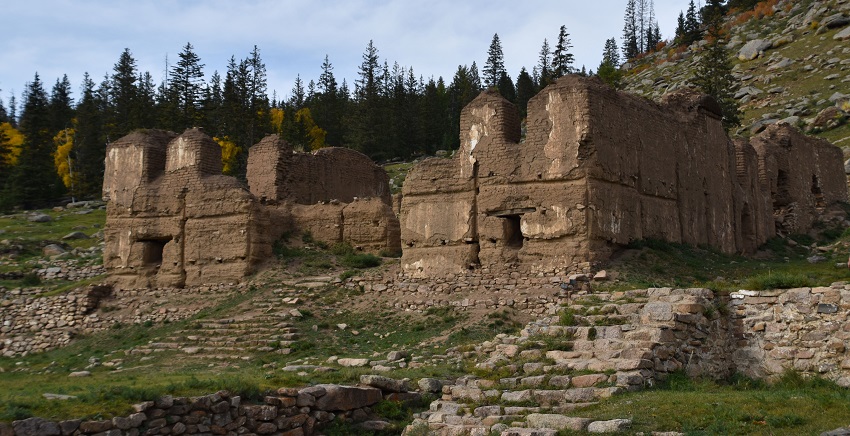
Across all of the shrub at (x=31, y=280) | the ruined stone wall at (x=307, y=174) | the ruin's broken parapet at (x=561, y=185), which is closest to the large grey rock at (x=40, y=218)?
the shrub at (x=31, y=280)

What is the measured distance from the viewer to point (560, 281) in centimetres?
2003

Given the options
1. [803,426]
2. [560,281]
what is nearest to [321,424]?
[803,426]

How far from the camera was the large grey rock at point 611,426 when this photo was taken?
991 centimetres

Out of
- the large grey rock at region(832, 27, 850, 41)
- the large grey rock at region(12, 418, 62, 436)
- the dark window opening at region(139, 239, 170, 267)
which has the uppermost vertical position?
the large grey rock at region(832, 27, 850, 41)

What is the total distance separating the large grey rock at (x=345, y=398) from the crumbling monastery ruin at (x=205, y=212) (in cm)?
1289

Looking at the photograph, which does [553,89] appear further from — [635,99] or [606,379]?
[606,379]

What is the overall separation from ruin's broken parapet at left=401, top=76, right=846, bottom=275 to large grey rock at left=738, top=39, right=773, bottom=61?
42.7 meters

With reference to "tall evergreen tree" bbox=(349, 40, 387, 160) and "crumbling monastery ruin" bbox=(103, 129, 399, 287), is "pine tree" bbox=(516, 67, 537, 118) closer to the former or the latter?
"tall evergreen tree" bbox=(349, 40, 387, 160)

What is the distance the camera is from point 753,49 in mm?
65000

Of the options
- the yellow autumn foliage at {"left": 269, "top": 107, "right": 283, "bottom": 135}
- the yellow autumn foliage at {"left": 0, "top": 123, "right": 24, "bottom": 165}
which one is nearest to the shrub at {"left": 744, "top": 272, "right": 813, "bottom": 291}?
the yellow autumn foliage at {"left": 269, "top": 107, "right": 283, "bottom": 135}

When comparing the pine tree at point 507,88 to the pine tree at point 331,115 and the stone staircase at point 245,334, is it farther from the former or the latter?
the stone staircase at point 245,334

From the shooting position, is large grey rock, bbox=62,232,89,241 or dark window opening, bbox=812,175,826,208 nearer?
dark window opening, bbox=812,175,826,208

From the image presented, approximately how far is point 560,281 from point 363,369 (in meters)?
6.57

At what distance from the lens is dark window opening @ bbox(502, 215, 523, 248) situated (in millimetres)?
21656
